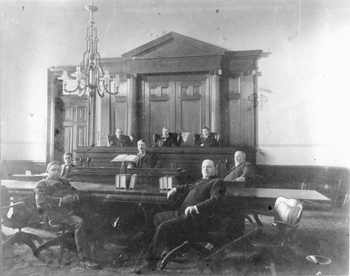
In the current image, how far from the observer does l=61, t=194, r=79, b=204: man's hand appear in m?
2.97

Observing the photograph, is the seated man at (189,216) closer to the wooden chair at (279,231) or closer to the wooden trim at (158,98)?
the wooden chair at (279,231)

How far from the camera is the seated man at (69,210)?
290 centimetres

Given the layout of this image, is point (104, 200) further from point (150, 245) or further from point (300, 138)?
point (300, 138)

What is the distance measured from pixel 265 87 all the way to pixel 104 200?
3299 millimetres

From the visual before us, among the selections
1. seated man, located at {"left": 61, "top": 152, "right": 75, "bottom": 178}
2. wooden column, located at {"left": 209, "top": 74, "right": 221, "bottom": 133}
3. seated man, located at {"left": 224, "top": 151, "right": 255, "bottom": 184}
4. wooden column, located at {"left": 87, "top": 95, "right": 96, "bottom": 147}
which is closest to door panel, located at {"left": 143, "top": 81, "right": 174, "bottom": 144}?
wooden column, located at {"left": 209, "top": 74, "right": 221, "bottom": 133}

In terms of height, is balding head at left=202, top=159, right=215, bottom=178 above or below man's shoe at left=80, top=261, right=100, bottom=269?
above

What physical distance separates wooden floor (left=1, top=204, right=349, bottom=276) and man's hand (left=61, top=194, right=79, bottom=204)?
0.49 m

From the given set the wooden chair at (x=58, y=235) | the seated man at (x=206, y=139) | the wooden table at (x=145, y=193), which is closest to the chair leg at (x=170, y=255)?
the wooden table at (x=145, y=193)

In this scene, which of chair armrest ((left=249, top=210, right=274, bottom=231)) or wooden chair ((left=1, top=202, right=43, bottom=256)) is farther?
wooden chair ((left=1, top=202, right=43, bottom=256))

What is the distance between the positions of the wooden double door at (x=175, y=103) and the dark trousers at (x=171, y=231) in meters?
3.48

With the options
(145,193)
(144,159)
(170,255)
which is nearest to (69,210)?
(145,193)

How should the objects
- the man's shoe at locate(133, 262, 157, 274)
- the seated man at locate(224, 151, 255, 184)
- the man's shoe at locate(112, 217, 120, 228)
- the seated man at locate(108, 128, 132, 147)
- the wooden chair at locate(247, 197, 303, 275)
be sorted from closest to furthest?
1. the wooden chair at locate(247, 197, 303, 275)
2. the man's shoe at locate(133, 262, 157, 274)
3. the man's shoe at locate(112, 217, 120, 228)
4. the seated man at locate(224, 151, 255, 184)
5. the seated man at locate(108, 128, 132, 147)

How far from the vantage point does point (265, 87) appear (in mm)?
4926

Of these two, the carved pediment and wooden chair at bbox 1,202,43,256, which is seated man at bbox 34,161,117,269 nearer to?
wooden chair at bbox 1,202,43,256
